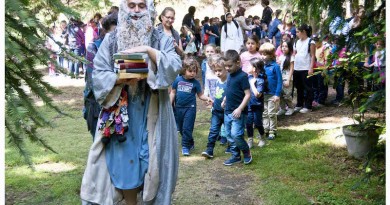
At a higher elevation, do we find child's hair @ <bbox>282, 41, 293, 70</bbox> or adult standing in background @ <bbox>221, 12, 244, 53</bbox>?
adult standing in background @ <bbox>221, 12, 244, 53</bbox>

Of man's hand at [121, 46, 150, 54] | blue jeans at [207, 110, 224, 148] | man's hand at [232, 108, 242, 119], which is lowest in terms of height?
blue jeans at [207, 110, 224, 148]

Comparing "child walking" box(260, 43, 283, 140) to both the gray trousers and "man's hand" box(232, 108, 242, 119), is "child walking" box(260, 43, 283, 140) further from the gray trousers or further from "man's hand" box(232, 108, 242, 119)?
"man's hand" box(232, 108, 242, 119)

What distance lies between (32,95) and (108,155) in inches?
34.6

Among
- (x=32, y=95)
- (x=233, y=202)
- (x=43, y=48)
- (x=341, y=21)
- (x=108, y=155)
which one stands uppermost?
(x=341, y=21)

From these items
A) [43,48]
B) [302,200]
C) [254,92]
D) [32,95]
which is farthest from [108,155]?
[254,92]

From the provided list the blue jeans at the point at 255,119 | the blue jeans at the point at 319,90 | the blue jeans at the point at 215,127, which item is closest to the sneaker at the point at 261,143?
the blue jeans at the point at 255,119

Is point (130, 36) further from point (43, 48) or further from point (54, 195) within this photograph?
point (54, 195)

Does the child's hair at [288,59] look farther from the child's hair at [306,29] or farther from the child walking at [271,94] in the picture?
the child walking at [271,94]

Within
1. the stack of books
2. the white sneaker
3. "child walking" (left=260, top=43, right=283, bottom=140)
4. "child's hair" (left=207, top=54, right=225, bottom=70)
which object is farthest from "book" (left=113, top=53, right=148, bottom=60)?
the white sneaker

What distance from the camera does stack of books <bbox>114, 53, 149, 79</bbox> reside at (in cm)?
403

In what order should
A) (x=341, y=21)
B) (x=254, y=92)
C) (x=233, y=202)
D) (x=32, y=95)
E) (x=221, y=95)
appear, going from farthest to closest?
(x=254, y=92) < (x=221, y=95) < (x=233, y=202) < (x=341, y=21) < (x=32, y=95)

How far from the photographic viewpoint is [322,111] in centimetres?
979

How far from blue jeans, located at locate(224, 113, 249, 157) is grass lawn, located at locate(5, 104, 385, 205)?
0.69 ft

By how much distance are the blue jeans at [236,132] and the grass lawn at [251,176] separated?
21 cm
